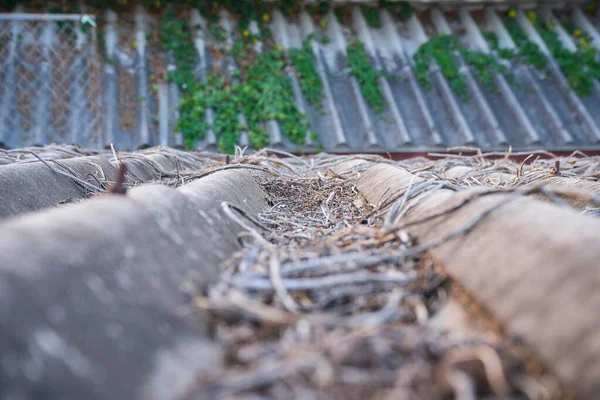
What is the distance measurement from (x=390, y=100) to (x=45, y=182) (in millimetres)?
4430

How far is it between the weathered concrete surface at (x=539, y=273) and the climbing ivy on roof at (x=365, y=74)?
4.72m

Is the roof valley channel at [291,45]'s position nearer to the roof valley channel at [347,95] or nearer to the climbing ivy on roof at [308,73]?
the climbing ivy on roof at [308,73]

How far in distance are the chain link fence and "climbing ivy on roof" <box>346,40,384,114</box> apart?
291 centimetres

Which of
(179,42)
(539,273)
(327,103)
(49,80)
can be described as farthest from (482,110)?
(539,273)

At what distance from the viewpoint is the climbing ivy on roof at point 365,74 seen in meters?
6.01

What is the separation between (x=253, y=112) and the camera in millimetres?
5848

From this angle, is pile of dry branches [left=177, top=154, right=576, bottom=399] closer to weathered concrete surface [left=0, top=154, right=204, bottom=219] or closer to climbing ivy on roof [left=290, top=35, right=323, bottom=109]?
weathered concrete surface [left=0, top=154, right=204, bottom=219]

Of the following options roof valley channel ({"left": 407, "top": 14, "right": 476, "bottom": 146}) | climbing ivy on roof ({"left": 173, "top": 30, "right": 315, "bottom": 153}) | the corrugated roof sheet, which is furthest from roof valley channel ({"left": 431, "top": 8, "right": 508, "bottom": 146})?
climbing ivy on roof ({"left": 173, "top": 30, "right": 315, "bottom": 153})

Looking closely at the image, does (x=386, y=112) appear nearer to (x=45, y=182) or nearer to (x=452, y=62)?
(x=452, y=62)

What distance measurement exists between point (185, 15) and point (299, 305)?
6218 mm

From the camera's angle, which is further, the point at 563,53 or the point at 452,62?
the point at 563,53

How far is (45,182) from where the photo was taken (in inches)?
90.4

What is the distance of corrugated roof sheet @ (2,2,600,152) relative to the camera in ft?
18.4

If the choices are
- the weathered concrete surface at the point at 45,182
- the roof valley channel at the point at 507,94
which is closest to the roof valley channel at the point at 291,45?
the roof valley channel at the point at 507,94
